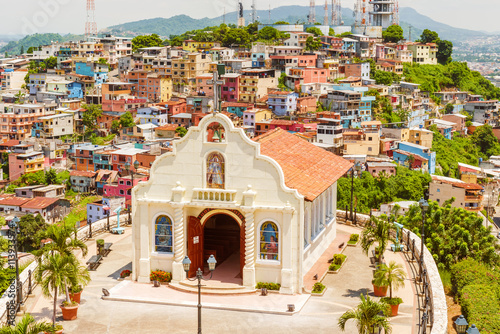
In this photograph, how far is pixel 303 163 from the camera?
3077 centimetres

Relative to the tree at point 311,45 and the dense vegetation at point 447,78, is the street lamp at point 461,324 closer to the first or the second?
the tree at point 311,45

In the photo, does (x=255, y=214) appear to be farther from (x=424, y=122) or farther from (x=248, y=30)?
(x=248, y=30)

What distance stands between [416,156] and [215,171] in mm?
59322

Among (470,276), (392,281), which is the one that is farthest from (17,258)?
(470,276)

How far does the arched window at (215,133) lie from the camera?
2684cm

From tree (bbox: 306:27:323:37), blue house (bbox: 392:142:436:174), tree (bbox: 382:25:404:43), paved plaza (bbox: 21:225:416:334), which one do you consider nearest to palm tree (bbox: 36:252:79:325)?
paved plaza (bbox: 21:225:416:334)

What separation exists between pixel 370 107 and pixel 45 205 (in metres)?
43.2

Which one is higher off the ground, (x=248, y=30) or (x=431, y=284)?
(x=248, y=30)

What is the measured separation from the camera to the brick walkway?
27516 mm

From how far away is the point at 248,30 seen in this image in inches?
5281

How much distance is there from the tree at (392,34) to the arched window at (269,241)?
368ft

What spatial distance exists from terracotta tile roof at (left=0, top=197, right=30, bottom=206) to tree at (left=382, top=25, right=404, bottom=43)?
79.1 metres

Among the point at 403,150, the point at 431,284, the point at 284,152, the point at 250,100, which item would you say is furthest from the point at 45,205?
the point at 431,284

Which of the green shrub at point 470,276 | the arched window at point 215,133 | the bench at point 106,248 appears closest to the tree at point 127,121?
the bench at point 106,248
